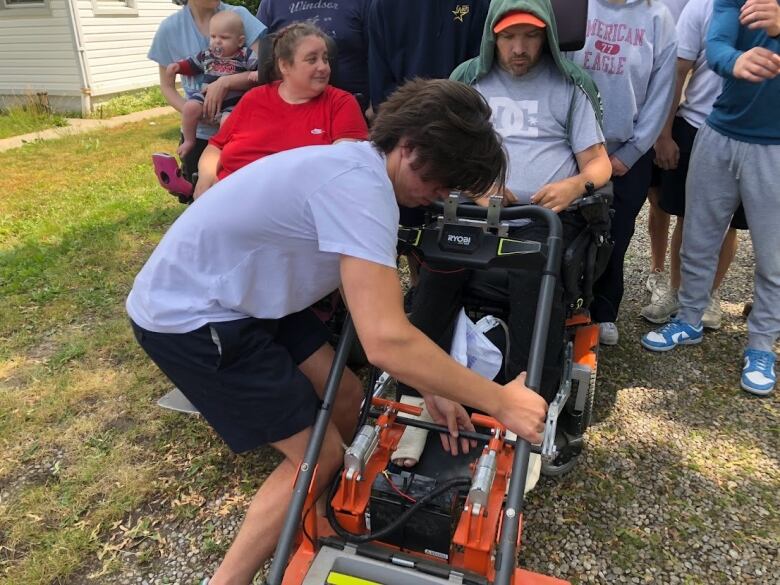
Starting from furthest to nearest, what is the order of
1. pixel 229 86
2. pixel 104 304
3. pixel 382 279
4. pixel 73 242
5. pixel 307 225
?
pixel 73 242 → pixel 104 304 → pixel 229 86 → pixel 307 225 → pixel 382 279

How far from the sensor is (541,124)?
276 cm

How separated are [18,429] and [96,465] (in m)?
0.57

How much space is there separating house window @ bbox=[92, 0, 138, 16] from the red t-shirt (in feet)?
31.3

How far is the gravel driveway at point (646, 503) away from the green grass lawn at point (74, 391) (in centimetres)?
22


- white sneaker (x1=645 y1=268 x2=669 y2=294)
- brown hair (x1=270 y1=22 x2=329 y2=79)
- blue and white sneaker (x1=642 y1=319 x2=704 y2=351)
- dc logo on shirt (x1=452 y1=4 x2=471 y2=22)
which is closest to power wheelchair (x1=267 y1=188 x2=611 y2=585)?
brown hair (x1=270 y1=22 x2=329 y2=79)

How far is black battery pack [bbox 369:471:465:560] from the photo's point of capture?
6.23 feet

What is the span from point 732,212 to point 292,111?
7.59 feet

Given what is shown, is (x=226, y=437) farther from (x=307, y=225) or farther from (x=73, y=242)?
(x=73, y=242)

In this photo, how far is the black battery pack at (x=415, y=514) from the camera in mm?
1898

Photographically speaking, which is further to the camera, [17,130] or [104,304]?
[17,130]

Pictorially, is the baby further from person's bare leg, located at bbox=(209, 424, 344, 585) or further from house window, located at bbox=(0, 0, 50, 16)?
house window, located at bbox=(0, 0, 50, 16)

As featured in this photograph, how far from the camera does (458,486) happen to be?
197 centimetres

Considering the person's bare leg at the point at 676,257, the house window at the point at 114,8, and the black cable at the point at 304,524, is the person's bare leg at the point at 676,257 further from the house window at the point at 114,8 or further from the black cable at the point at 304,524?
the house window at the point at 114,8

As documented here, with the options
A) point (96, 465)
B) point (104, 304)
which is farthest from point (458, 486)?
point (104, 304)
